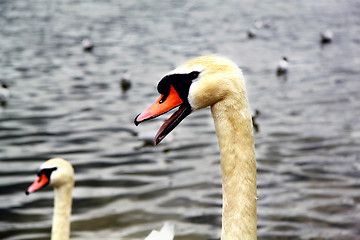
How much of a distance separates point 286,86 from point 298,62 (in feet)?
13.3

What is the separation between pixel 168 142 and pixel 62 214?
5.89 m

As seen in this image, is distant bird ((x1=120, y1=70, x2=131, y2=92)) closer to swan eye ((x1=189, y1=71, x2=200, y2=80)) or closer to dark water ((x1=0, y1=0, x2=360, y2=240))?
dark water ((x1=0, y1=0, x2=360, y2=240))

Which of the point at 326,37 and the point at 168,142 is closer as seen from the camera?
the point at 168,142

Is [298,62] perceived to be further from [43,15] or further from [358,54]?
[43,15]

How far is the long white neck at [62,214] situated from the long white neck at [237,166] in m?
3.60

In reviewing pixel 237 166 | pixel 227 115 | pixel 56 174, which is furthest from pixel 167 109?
pixel 56 174

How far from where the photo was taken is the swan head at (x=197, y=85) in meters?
3.15

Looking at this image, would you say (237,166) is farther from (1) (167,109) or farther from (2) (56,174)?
(2) (56,174)

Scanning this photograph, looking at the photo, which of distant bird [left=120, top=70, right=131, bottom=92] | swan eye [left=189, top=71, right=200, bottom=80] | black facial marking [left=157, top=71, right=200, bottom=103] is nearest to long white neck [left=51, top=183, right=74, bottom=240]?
black facial marking [left=157, top=71, right=200, bottom=103]

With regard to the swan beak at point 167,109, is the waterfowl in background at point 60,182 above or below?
below

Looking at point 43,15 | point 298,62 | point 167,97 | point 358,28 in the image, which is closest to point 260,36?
point 358,28

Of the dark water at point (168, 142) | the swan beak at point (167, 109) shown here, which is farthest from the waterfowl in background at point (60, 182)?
the swan beak at point (167, 109)

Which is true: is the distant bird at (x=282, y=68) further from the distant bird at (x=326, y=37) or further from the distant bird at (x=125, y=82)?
the distant bird at (x=326, y=37)

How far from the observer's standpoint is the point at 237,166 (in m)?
3.22
